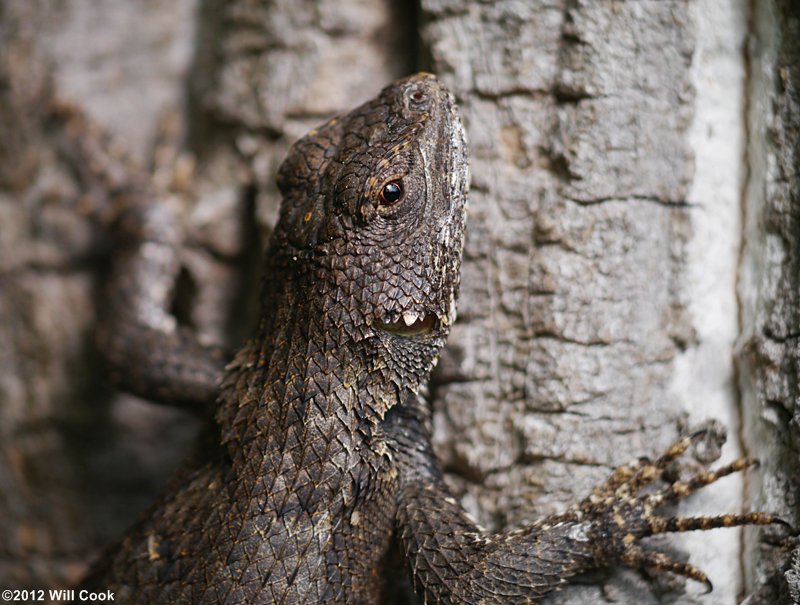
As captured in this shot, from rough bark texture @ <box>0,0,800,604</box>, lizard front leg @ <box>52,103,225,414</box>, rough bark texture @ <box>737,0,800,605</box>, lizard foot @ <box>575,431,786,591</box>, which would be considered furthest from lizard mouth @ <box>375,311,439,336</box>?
rough bark texture @ <box>737,0,800,605</box>

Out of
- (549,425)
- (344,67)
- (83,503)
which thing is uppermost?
(344,67)

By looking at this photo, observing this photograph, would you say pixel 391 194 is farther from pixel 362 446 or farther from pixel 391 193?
pixel 362 446

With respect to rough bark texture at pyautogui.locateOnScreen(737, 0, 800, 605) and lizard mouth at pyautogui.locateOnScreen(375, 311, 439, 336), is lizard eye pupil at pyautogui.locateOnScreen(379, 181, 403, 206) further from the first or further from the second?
rough bark texture at pyautogui.locateOnScreen(737, 0, 800, 605)

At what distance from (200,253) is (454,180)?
1947mm

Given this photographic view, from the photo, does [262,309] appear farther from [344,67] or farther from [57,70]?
[57,70]

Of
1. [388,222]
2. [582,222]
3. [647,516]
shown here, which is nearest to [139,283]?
[388,222]

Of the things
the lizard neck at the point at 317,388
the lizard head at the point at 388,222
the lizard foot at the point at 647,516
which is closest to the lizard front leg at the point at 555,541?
the lizard foot at the point at 647,516

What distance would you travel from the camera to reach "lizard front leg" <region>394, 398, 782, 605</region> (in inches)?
119

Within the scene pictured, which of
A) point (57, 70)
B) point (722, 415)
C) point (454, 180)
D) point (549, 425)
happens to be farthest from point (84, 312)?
point (722, 415)

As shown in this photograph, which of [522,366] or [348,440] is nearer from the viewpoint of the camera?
[348,440]

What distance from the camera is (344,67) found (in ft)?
13.4

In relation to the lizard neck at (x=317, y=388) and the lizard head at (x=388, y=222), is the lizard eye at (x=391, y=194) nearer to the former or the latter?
the lizard head at (x=388, y=222)

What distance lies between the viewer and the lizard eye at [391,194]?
306 centimetres

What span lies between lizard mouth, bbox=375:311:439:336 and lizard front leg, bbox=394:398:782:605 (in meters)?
0.79
